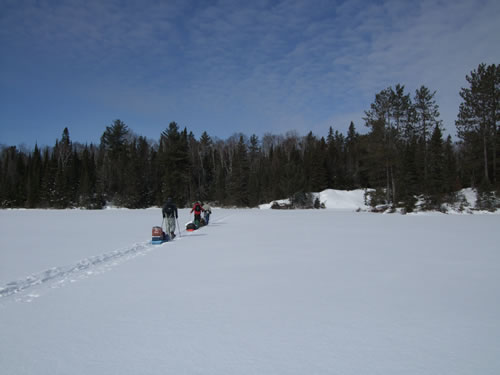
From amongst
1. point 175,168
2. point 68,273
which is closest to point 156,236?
point 68,273

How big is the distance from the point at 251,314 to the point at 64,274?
16.1 feet

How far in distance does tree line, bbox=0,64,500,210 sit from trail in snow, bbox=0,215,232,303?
99.4 feet

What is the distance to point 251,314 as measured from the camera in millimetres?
4461

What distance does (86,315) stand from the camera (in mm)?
4461

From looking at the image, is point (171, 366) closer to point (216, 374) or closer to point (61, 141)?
point (216, 374)

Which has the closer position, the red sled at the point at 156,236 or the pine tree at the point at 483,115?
the red sled at the point at 156,236

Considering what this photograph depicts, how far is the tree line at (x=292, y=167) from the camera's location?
3259 centimetres

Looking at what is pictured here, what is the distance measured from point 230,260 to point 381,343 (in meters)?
5.25

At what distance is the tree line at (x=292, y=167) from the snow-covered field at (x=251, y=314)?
90.4ft

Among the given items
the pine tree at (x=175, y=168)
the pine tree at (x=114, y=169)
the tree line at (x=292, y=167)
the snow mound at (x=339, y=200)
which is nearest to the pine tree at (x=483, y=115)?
the tree line at (x=292, y=167)

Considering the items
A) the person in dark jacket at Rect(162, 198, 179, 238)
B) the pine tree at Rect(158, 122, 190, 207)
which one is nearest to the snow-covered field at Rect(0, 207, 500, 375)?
the person in dark jacket at Rect(162, 198, 179, 238)

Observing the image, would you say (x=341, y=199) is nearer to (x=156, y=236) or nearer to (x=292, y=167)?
(x=292, y=167)

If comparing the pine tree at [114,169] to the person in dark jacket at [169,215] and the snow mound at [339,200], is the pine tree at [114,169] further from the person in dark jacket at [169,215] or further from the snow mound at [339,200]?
the person in dark jacket at [169,215]

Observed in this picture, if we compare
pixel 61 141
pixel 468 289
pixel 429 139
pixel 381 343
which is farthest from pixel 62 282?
pixel 61 141
